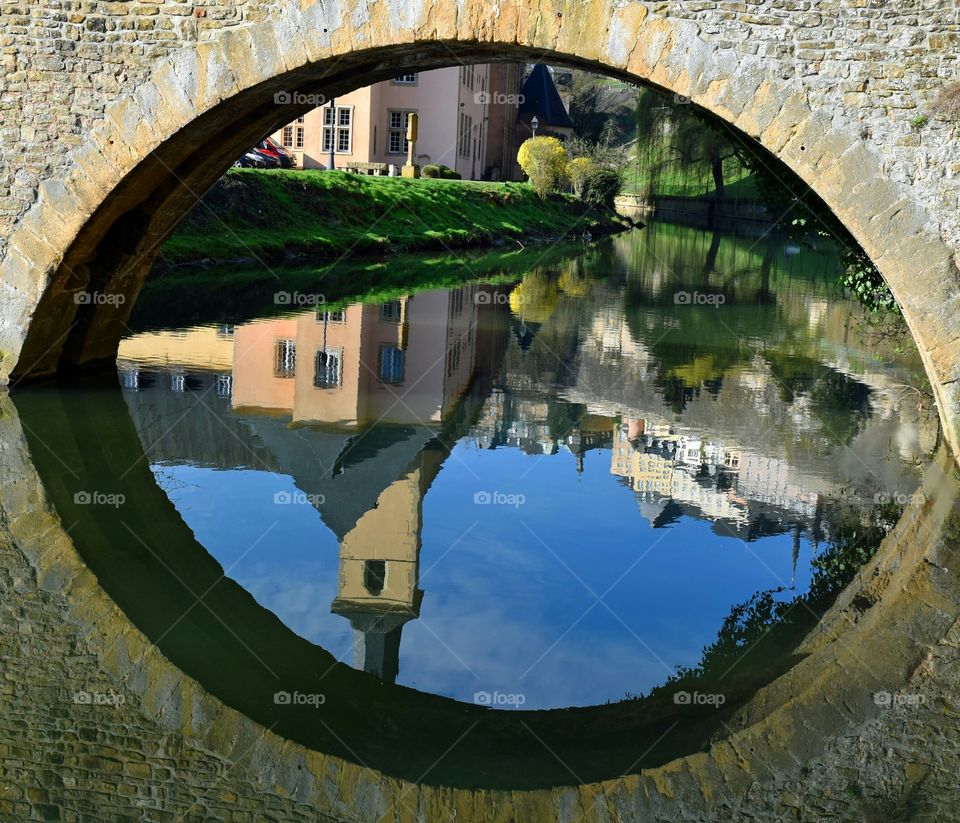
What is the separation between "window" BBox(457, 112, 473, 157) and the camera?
1907 inches

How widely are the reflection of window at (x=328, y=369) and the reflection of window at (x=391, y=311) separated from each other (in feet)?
9.41

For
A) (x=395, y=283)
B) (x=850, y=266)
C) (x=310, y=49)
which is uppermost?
(x=310, y=49)

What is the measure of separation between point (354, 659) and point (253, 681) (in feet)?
1.60

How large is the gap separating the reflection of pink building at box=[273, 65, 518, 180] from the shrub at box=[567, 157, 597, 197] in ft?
Result: 14.3

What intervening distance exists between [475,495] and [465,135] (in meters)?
42.6

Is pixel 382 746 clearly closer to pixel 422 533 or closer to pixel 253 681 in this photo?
pixel 253 681

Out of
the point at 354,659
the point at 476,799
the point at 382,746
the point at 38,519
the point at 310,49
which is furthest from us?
the point at 310,49

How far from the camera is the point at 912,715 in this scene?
5277 millimetres

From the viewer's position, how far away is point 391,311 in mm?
18188

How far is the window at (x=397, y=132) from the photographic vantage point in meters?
46.5

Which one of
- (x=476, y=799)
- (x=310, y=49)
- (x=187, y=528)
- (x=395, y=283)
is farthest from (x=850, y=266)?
(x=395, y=283)

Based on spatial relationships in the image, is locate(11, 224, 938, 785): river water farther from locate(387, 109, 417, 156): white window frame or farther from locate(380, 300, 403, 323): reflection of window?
locate(387, 109, 417, 156): white window frame

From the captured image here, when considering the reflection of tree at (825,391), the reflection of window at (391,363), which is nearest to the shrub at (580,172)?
the reflection of tree at (825,391)

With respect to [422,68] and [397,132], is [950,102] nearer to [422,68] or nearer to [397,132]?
[422,68]
